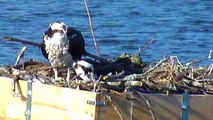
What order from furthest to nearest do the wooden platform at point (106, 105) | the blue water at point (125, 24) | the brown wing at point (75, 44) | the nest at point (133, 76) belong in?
the blue water at point (125, 24) → the brown wing at point (75, 44) → the nest at point (133, 76) → the wooden platform at point (106, 105)

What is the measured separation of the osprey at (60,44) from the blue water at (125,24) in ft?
21.0

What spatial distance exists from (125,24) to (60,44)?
14131 millimetres

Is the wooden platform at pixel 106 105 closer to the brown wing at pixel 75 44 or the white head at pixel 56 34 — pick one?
the white head at pixel 56 34

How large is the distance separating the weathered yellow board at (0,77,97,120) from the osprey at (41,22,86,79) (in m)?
0.31

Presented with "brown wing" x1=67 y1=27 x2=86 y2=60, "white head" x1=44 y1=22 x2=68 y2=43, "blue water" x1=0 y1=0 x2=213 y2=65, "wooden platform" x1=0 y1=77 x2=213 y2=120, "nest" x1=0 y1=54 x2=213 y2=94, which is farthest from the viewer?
"blue water" x1=0 y1=0 x2=213 y2=65

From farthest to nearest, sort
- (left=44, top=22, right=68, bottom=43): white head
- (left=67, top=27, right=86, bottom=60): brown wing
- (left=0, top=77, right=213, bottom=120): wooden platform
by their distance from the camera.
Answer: (left=67, top=27, right=86, bottom=60): brown wing
(left=44, top=22, right=68, bottom=43): white head
(left=0, top=77, right=213, bottom=120): wooden platform

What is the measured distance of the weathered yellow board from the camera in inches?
358

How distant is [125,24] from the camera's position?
2388 centimetres

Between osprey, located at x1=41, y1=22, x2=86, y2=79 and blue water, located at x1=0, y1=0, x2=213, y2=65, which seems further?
blue water, located at x1=0, y1=0, x2=213, y2=65

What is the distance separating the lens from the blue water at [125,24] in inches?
750

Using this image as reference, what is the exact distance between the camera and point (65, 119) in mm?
9312

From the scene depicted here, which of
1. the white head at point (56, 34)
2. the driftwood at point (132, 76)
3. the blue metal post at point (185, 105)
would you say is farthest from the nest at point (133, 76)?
the white head at point (56, 34)

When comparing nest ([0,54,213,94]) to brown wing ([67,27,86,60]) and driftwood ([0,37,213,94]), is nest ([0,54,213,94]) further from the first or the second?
brown wing ([67,27,86,60])

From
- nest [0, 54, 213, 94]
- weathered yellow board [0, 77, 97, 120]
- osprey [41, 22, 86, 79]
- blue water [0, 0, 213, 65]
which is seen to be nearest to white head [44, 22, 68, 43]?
osprey [41, 22, 86, 79]
